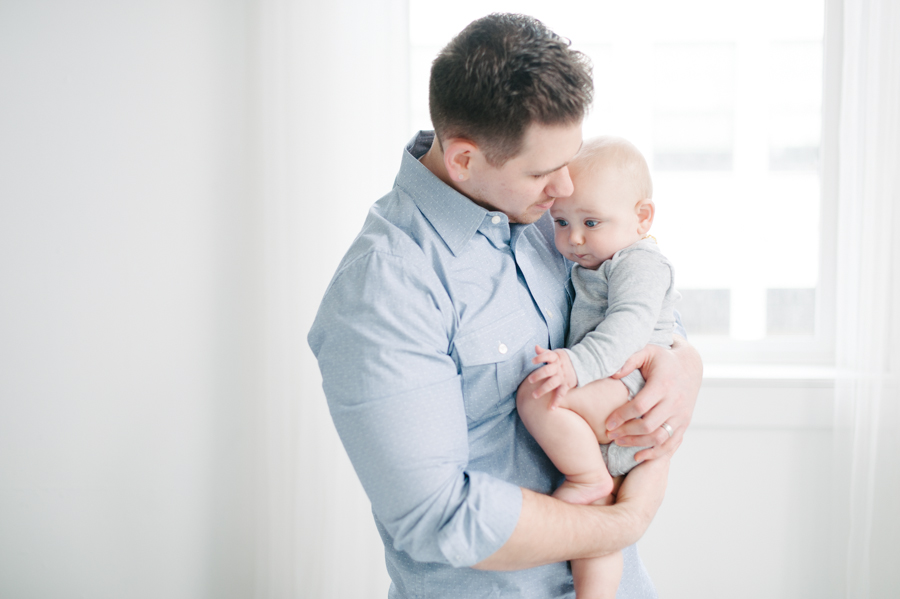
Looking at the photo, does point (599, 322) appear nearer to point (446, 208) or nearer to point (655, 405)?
point (655, 405)

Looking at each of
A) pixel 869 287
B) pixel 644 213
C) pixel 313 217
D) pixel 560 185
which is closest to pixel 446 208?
pixel 560 185

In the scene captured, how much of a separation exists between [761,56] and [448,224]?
161cm

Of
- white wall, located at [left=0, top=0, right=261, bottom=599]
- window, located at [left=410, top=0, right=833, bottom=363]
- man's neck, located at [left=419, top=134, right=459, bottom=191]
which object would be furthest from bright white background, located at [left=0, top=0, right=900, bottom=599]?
man's neck, located at [left=419, top=134, right=459, bottom=191]

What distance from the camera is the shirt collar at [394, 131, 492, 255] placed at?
103 cm

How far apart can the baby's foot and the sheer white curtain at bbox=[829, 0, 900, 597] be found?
115 cm

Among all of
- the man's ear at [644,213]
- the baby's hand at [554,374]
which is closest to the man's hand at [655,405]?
the baby's hand at [554,374]

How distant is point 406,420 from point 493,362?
0.23 m

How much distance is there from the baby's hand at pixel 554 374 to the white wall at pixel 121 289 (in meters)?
1.20

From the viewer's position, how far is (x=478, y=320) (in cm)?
99

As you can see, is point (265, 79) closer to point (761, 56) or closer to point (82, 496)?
point (82, 496)

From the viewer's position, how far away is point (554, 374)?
3.19 ft

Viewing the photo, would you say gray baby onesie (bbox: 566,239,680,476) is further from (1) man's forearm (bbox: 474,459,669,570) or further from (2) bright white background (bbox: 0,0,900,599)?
(2) bright white background (bbox: 0,0,900,599)

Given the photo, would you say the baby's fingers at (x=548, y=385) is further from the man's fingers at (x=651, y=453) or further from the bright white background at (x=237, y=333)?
the bright white background at (x=237, y=333)

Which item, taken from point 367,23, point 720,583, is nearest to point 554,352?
point 367,23
